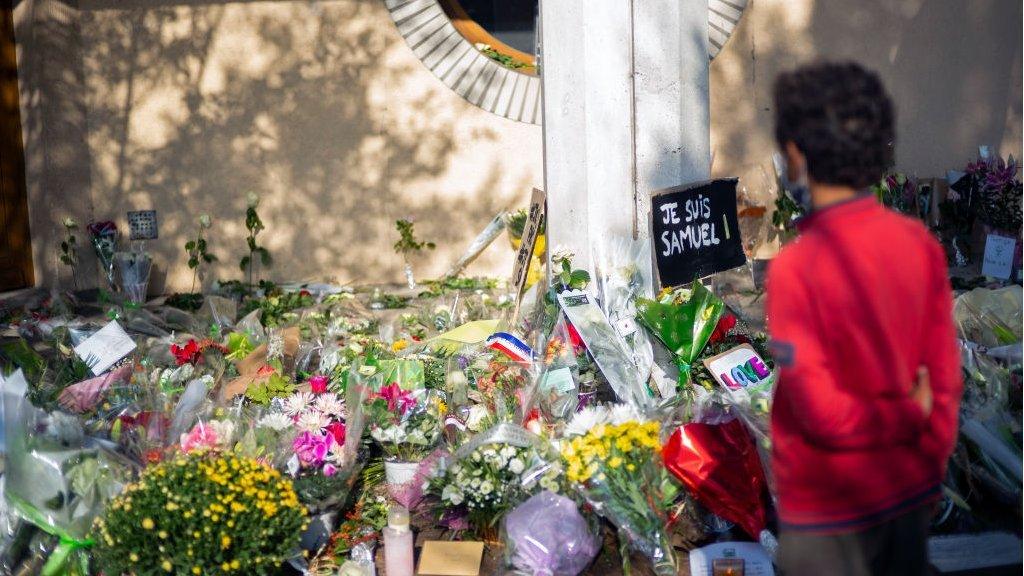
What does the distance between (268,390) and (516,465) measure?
1324 millimetres

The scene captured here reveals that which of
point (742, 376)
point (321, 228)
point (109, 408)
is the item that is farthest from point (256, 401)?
point (321, 228)

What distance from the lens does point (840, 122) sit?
1719 mm

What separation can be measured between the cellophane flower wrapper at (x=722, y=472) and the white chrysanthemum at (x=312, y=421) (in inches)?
46.0

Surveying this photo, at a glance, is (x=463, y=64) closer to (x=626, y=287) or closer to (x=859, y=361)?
(x=626, y=287)

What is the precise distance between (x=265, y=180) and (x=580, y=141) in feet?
10.7

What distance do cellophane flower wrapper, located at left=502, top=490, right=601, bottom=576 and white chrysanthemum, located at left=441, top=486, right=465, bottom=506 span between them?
0.70ft

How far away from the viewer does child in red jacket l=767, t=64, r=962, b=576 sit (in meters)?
1.66

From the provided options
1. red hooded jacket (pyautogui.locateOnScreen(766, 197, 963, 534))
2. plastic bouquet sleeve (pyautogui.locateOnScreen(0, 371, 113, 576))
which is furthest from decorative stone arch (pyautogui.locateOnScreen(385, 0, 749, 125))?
red hooded jacket (pyautogui.locateOnScreen(766, 197, 963, 534))

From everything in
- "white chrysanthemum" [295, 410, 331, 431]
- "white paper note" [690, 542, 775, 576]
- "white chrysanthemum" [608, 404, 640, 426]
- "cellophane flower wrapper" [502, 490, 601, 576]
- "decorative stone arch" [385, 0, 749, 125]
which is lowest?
"white paper note" [690, 542, 775, 576]

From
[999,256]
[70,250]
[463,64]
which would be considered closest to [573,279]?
[999,256]

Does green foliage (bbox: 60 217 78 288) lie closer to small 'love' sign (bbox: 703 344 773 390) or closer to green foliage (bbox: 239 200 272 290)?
green foliage (bbox: 239 200 272 290)

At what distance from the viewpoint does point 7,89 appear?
6.74 metres

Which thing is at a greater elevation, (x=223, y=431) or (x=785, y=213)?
(x=785, y=213)

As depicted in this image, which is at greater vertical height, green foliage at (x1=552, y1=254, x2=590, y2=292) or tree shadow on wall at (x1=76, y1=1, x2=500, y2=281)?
tree shadow on wall at (x1=76, y1=1, x2=500, y2=281)
